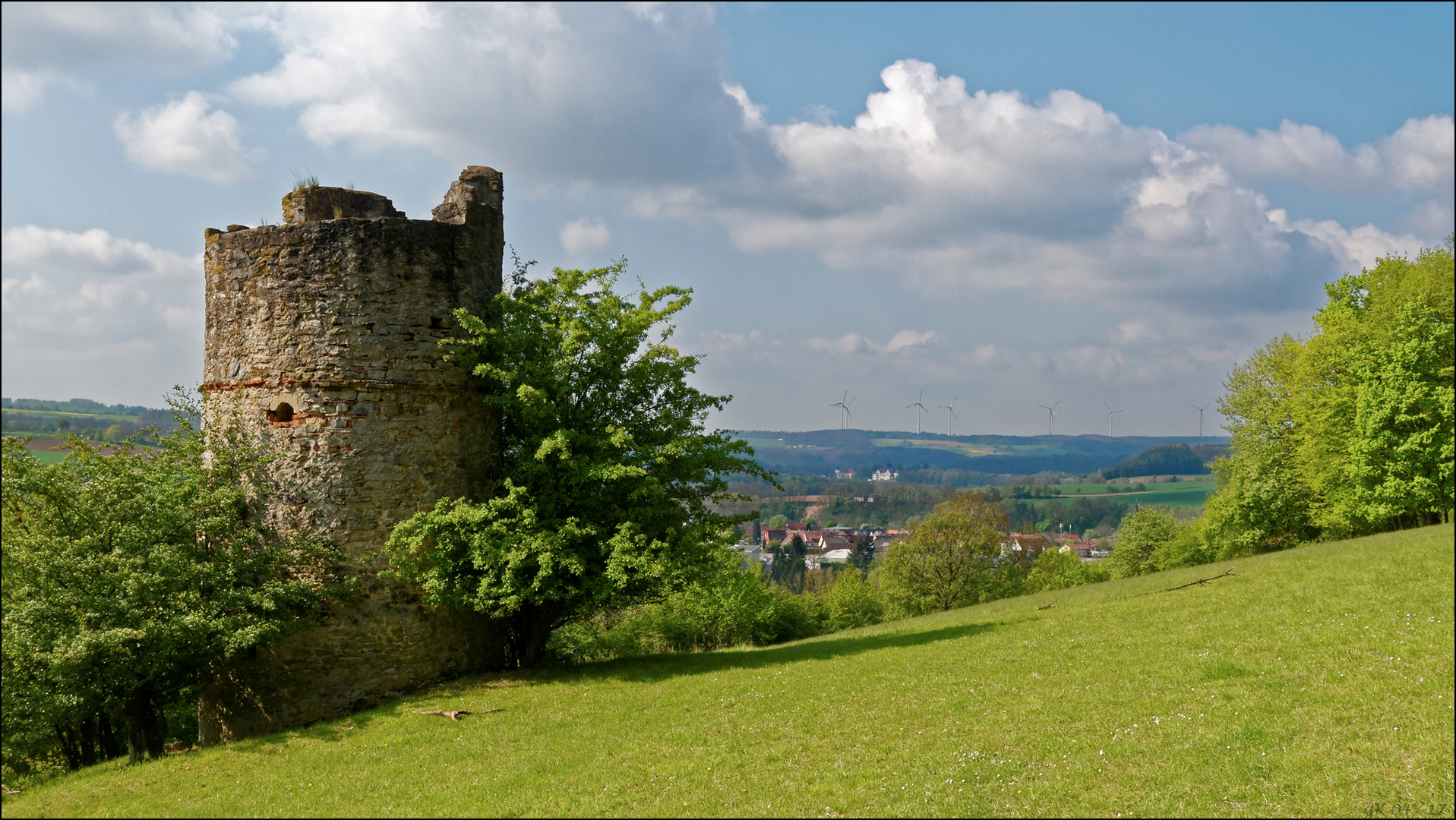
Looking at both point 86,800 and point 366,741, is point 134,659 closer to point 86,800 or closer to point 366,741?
point 86,800

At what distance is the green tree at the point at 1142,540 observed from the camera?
62.5 metres

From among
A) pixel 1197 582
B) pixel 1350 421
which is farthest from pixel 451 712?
pixel 1350 421

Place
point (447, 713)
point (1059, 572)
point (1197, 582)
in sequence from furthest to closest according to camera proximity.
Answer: point (1059, 572) < point (1197, 582) < point (447, 713)

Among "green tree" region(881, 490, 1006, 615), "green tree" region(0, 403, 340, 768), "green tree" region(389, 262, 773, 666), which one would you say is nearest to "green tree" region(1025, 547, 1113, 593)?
"green tree" region(881, 490, 1006, 615)

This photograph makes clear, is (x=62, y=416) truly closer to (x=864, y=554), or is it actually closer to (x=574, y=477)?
(x=864, y=554)

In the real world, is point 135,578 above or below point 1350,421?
below

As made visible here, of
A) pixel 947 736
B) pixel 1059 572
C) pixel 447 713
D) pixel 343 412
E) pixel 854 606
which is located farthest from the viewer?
pixel 854 606

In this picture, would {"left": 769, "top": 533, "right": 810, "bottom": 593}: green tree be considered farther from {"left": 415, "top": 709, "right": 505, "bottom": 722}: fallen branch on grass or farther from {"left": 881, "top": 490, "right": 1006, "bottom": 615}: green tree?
{"left": 415, "top": 709, "right": 505, "bottom": 722}: fallen branch on grass

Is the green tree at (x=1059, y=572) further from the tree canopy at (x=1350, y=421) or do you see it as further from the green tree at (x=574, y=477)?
the green tree at (x=574, y=477)

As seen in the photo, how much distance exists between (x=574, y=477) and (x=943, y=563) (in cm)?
4181

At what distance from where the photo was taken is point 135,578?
14.1m

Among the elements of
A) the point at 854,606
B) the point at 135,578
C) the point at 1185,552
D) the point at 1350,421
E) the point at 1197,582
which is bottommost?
the point at 854,606

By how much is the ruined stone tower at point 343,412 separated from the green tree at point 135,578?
75 cm

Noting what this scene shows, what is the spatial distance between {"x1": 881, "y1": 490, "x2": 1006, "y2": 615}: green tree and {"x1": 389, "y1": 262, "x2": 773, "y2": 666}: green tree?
120ft
